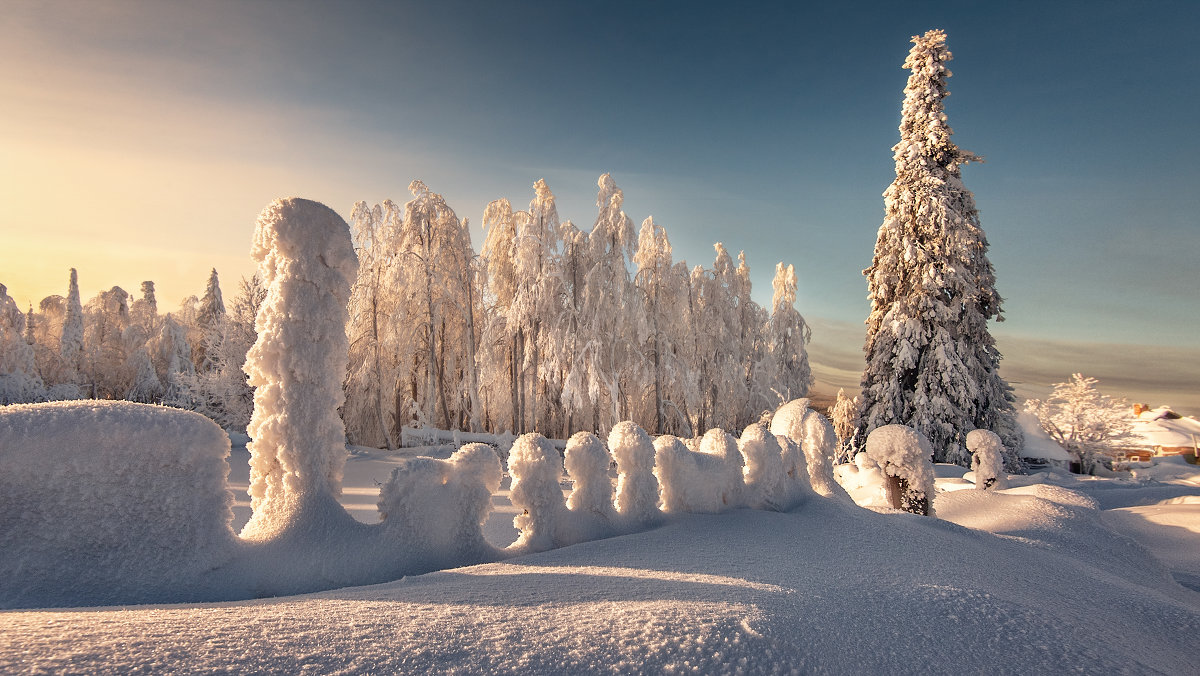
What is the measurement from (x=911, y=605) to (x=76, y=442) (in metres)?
4.64

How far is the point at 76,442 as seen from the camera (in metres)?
2.97

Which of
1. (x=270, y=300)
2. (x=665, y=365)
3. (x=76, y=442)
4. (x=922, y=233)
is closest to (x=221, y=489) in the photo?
(x=76, y=442)

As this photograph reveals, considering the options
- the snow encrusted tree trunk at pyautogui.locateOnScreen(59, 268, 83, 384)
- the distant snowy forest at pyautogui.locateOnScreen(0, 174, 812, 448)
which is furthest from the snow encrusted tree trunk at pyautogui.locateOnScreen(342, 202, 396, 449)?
the snow encrusted tree trunk at pyautogui.locateOnScreen(59, 268, 83, 384)

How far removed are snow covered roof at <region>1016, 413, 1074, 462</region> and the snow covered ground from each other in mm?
17544

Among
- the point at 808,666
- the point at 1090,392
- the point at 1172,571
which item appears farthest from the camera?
the point at 1090,392

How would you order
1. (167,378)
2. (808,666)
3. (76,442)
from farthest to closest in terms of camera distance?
(167,378) < (76,442) < (808,666)

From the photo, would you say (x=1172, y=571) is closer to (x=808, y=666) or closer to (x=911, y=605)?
(x=911, y=605)

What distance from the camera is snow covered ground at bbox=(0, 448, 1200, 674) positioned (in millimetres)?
1952

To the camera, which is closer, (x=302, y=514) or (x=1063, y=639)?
(x=1063, y=639)

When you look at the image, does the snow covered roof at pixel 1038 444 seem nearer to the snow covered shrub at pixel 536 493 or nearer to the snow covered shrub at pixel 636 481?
the snow covered shrub at pixel 636 481

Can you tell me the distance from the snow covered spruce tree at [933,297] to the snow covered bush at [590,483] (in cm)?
1381

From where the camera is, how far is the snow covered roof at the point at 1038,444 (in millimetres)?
19500

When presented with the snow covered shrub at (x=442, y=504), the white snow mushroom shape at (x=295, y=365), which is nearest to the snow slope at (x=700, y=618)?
the snow covered shrub at (x=442, y=504)

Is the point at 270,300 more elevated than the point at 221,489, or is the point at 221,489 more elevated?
the point at 270,300
